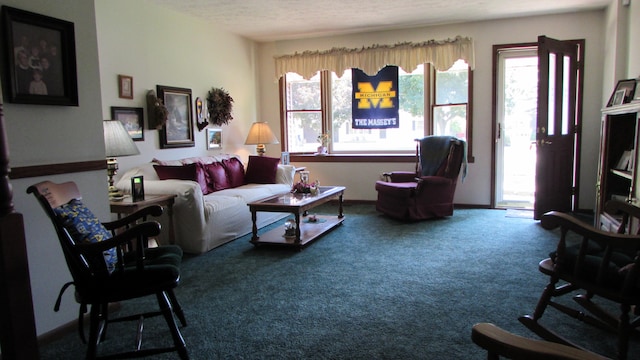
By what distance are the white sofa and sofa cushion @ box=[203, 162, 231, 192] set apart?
51 millimetres

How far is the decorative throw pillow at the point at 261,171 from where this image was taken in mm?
5707

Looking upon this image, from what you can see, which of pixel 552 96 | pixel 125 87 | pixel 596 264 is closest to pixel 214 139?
pixel 125 87

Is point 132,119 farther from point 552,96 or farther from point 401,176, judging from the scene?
point 552,96

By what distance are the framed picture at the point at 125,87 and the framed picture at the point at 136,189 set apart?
Result: 1.22 m

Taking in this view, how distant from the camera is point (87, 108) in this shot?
8.91ft

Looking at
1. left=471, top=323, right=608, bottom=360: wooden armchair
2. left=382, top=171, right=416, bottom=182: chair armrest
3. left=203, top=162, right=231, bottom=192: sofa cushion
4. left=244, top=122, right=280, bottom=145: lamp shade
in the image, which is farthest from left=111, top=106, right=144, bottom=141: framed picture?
left=471, top=323, right=608, bottom=360: wooden armchair

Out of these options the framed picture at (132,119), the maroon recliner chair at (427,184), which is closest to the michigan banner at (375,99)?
the maroon recliner chair at (427,184)

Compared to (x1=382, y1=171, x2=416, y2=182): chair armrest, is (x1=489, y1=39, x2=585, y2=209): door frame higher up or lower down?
higher up

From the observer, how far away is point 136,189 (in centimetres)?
360

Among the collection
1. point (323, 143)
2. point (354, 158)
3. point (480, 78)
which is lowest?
point (354, 158)

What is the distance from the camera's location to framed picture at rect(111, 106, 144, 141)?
4.35 meters

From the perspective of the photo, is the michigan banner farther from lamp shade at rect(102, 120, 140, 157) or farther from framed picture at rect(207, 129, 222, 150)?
lamp shade at rect(102, 120, 140, 157)

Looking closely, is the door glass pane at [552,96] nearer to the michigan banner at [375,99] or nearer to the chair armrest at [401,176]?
the chair armrest at [401,176]

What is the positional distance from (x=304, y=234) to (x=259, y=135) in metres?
2.37
